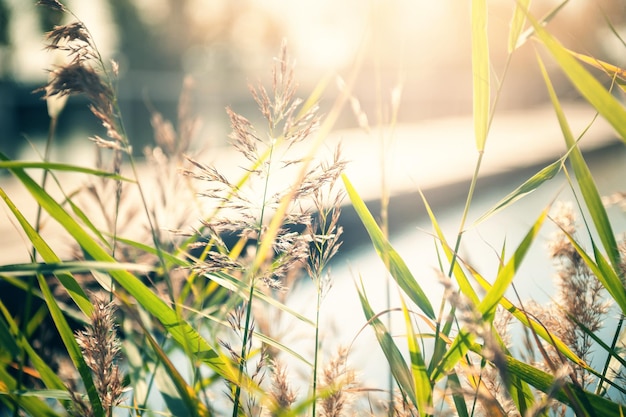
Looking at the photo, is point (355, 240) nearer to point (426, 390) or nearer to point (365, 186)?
point (365, 186)

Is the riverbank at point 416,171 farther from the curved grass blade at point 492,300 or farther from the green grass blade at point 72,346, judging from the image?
the green grass blade at point 72,346

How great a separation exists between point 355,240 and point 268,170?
432cm

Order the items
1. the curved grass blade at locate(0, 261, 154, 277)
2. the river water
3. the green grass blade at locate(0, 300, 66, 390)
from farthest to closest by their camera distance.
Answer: the river water
the green grass blade at locate(0, 300, 66, 390)
the curved grass blade at locate(0, 261, 154, 277)

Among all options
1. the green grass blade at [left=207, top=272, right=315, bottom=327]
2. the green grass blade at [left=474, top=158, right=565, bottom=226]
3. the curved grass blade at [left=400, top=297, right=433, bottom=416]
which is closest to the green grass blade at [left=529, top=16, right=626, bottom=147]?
the green grass blade at [left=474, top=158, right=565, bottom=226]

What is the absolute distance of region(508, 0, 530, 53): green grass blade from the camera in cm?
84

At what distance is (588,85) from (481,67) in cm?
18

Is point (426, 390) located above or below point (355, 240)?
below

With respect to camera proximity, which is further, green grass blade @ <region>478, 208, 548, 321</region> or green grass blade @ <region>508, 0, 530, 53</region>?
green grass blade @ <region>508, 0, 530, 53</region>

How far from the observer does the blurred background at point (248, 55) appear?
1.12 meters

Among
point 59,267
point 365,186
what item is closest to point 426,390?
point 59,267

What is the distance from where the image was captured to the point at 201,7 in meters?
32.8

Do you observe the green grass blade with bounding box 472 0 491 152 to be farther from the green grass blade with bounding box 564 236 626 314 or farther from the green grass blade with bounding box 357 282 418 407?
the green grass blade with bounding box 357 282 418 407

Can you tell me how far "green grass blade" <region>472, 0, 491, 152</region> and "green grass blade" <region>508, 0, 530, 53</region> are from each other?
0.04 m

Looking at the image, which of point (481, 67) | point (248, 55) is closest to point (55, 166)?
point (481, 67)
